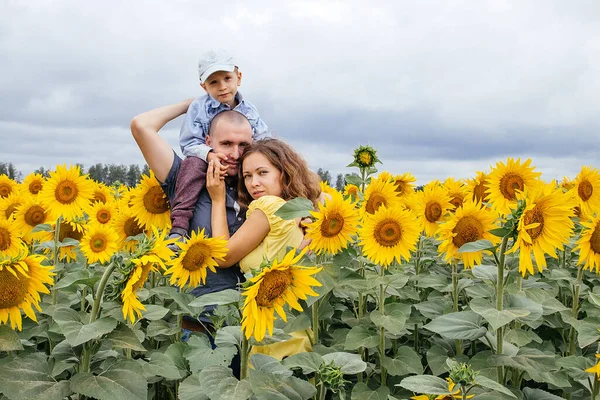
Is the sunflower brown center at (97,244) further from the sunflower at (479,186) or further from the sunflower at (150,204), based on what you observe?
the sunflower at (479,186)

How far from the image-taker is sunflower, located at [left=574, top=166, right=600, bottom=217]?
15.1 ft

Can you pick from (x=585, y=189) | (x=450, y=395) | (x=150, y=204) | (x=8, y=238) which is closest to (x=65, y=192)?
(x=150, y=204)

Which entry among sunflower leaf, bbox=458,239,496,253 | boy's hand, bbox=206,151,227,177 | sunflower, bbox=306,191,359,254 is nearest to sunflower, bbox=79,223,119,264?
boy's hand, bbox=206,151,227,177

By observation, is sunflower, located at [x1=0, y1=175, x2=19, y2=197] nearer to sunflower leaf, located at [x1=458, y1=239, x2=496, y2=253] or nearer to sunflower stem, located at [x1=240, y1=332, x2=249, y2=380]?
sunflower stem, located at [x1=240, y1=332, x2=249, y2=380]

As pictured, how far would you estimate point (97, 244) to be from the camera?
16.8 ft

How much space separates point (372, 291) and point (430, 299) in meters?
0.52

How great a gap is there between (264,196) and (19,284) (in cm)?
172

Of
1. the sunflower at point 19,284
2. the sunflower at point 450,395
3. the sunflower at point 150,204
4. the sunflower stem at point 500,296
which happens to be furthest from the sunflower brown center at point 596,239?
the sunflower at point 150,204

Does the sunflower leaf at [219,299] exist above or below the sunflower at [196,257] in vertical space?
below

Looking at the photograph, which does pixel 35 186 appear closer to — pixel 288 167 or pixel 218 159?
pixel 218 159

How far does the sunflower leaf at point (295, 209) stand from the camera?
2.87m

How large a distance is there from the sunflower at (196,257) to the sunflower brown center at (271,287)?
1.14 m

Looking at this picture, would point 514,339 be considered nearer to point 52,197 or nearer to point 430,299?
point 430,299

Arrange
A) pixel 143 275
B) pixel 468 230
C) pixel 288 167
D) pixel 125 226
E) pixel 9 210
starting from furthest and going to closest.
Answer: pixel 9 210
pixel 125 226
pixel 288 167
pixel 468 230
pixel 143 275
